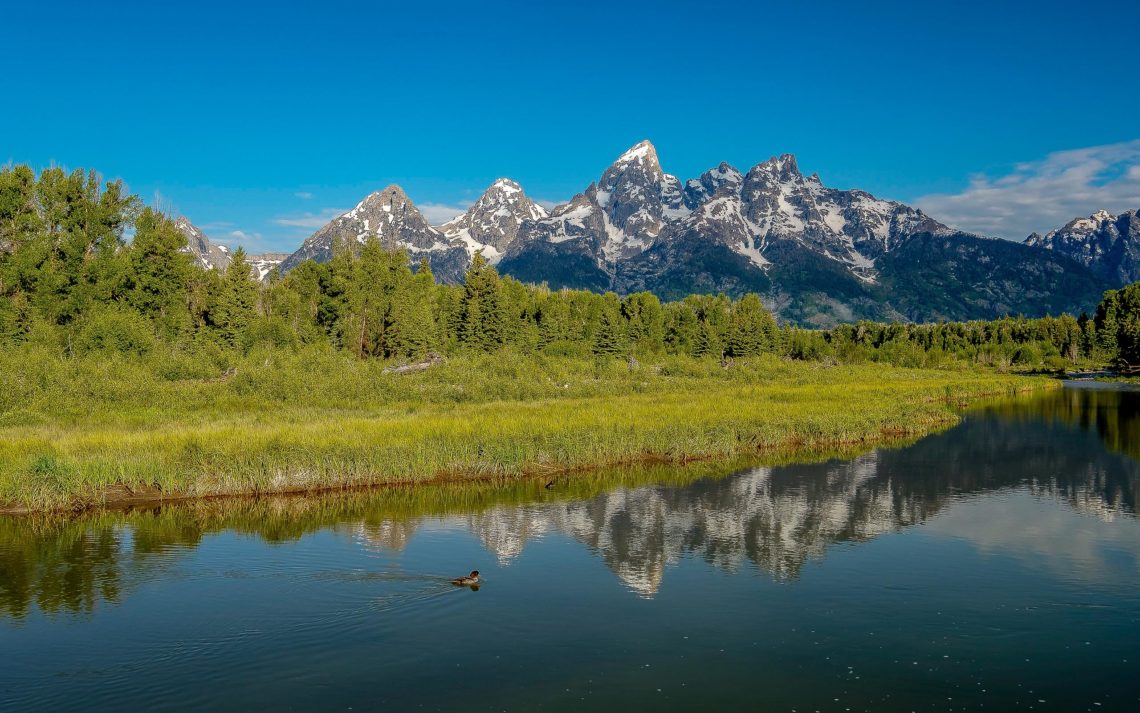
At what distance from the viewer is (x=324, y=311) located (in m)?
97.3

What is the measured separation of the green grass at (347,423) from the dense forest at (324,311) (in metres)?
10.9

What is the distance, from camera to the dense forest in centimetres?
6400

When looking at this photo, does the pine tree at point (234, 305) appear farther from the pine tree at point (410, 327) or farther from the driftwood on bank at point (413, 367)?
the driftwood on bank at point (413, 367)

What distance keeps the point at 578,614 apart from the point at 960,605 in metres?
9.83

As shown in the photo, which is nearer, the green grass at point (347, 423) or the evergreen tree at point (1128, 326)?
the green grass at point (347, 423)

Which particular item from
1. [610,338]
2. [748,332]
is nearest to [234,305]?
[610,338]

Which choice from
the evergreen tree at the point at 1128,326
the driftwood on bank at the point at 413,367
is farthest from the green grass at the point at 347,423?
the evergreen tree at the point at 1128,326

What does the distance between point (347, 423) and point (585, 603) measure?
23311mm

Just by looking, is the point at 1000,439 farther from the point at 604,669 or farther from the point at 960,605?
the point at 604,669

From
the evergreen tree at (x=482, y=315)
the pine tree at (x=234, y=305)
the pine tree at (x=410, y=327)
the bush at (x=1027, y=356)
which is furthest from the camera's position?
the bush at (x=1027, y=356)

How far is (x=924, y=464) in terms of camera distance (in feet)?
135

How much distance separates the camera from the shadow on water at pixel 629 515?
2295cm

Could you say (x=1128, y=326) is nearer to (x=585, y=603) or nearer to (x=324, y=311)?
(x=324, y=311)

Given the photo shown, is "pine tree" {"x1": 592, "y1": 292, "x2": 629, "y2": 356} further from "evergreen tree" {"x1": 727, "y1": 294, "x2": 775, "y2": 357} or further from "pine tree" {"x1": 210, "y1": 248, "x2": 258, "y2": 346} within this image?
"pine tree" {"x1": 210, "y1": 248, "x2": 258, "y2": 346}
